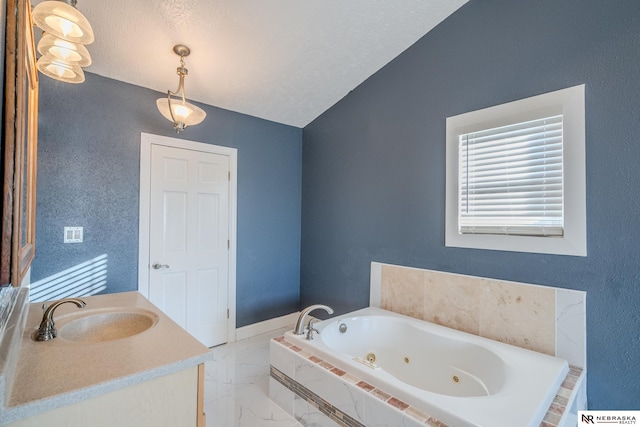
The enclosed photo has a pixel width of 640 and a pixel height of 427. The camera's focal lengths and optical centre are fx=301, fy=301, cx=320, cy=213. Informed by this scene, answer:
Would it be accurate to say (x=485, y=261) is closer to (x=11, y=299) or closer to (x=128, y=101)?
(x=11, y=299)

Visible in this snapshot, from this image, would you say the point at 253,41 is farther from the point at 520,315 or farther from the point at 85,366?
the point at 520,315

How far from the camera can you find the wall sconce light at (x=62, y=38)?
3.87 ft

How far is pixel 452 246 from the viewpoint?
7.47 ft

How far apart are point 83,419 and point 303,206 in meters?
2.91

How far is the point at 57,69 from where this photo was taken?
1.41 m

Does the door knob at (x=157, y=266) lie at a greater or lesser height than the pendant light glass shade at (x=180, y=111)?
lesser

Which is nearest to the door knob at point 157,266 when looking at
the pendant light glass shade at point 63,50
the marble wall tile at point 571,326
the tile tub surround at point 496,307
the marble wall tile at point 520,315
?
the pendant light glass shade at point 63,50

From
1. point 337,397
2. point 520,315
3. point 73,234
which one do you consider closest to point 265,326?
point 337,397

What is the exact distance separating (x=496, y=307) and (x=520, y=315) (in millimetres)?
139

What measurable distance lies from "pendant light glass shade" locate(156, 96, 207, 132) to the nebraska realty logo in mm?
2915

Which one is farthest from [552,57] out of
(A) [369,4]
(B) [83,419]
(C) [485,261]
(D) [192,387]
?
(B) [83,419]

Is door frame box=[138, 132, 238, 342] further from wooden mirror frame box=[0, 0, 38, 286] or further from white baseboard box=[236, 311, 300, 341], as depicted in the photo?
wooden mirror frame box=[0, 0, 38, 286]

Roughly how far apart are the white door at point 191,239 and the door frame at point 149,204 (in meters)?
0.03

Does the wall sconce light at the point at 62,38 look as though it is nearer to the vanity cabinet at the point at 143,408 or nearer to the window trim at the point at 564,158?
the vanity cabinet at the point at 143,408
